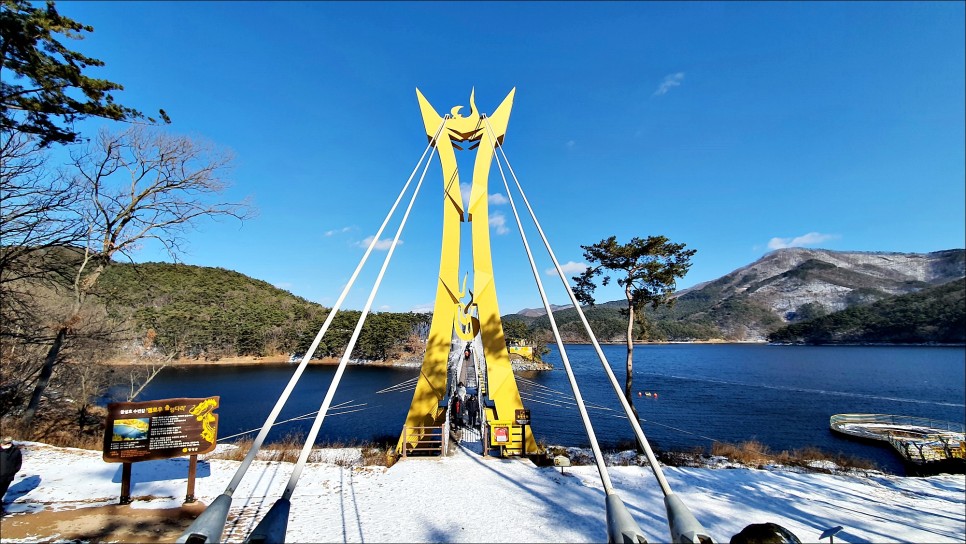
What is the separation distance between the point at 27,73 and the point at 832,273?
619 feet

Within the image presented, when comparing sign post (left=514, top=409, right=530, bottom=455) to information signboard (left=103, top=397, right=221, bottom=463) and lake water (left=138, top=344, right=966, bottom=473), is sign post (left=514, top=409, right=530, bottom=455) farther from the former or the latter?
information signboard (left=103, top=397, right=221, bottom=463)

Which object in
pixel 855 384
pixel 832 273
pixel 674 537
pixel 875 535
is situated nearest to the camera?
pixel 674 537

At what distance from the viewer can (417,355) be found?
55.3 metres

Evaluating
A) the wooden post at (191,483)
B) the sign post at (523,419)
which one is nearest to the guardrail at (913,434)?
the sign post at (523,419)

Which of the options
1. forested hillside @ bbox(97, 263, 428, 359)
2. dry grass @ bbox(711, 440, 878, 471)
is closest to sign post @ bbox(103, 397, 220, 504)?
dry grass @ bbox(711, 440, 878, 471)

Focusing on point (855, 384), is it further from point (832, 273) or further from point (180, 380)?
point (832, 273)

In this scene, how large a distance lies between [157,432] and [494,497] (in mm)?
5336

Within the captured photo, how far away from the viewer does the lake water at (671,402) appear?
17125 mm

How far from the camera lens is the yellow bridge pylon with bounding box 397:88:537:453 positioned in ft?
30.2

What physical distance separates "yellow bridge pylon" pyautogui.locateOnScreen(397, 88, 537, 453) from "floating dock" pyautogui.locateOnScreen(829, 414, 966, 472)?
13.0m

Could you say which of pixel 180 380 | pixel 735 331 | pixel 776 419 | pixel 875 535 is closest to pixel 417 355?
pixel 180 380

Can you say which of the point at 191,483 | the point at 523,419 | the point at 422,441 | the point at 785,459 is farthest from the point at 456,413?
the point at 785,459

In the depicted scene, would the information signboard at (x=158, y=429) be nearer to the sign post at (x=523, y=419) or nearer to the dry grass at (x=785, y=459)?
the sign post at (x=523, y=419)

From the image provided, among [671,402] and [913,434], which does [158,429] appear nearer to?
[913,434]
